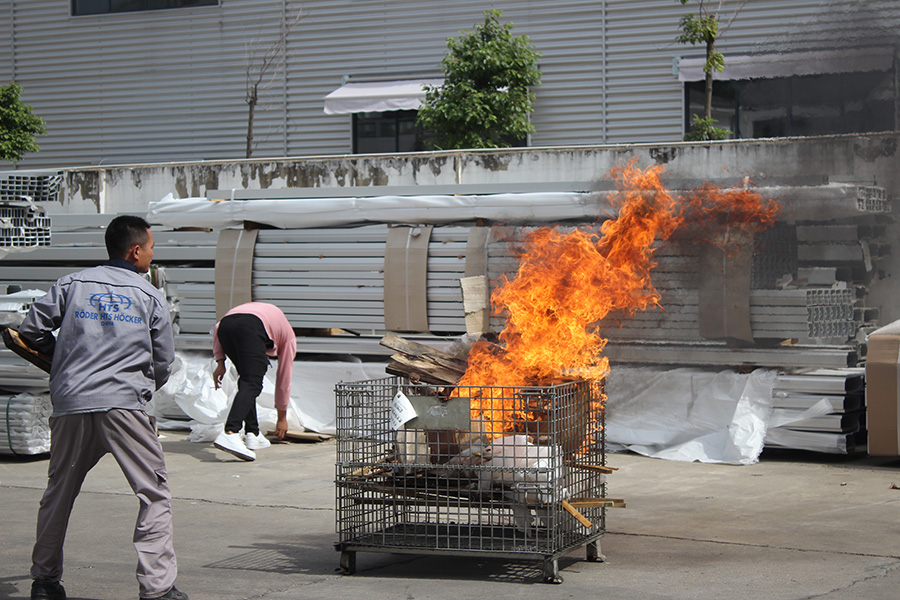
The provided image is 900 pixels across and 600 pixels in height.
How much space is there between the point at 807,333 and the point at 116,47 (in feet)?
56.7

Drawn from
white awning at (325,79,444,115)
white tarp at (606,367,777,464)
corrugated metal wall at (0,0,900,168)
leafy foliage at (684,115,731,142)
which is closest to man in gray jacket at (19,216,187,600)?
white tarp at (606,367,777,464)

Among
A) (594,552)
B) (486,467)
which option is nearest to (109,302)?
(486,467)

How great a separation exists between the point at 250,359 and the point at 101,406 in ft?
14.4

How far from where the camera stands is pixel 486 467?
477 cm

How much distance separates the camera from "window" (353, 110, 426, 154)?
1992 centimetres

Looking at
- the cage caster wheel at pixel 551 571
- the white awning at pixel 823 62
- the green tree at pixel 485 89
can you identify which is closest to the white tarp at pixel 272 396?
the white awning at pixel 823 62

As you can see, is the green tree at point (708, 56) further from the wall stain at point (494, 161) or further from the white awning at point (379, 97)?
the white awning at point (379, 97)

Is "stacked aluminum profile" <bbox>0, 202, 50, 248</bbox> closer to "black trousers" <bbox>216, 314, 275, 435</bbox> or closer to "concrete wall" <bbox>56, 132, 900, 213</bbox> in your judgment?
"black trousers" <bbox>216, 314, 275, 435</bbox>

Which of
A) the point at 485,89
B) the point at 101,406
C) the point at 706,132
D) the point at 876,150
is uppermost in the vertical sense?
the point at 485,89

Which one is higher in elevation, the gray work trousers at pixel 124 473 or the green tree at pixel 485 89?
the green tree at pixel 485 89

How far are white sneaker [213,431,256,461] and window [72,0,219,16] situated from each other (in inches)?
563

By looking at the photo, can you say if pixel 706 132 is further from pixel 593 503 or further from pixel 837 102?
pixel 593 503

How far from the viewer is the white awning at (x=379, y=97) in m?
18.5

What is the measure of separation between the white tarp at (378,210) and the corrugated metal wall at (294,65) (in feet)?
28.6
